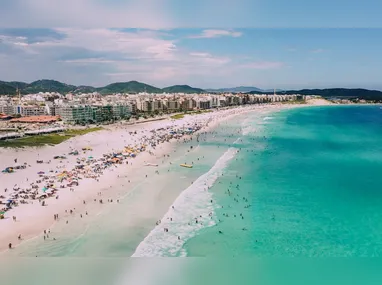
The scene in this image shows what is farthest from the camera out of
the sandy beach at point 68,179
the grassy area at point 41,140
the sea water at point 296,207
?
the grassy area at point 41,140

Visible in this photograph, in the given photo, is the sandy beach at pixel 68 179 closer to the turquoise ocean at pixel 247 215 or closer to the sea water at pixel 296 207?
the turquoise ocean at pixel 247 215

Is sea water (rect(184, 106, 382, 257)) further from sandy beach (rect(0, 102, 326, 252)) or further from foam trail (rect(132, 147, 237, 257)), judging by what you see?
sandy beach (rect(0, 102, 326, 252))

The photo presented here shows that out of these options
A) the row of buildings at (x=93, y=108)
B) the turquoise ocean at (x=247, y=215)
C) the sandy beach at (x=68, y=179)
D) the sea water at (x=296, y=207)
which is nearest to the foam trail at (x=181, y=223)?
the turquoise ocean at (x=247, y=215)

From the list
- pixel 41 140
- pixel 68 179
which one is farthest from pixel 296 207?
pixel 41 140

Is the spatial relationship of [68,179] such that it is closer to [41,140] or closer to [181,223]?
[181,223]

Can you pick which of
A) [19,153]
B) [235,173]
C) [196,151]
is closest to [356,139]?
[196,151]

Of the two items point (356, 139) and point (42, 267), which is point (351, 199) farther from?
point (356, 139)

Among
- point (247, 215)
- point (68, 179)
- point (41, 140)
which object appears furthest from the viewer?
point (41, 140)
